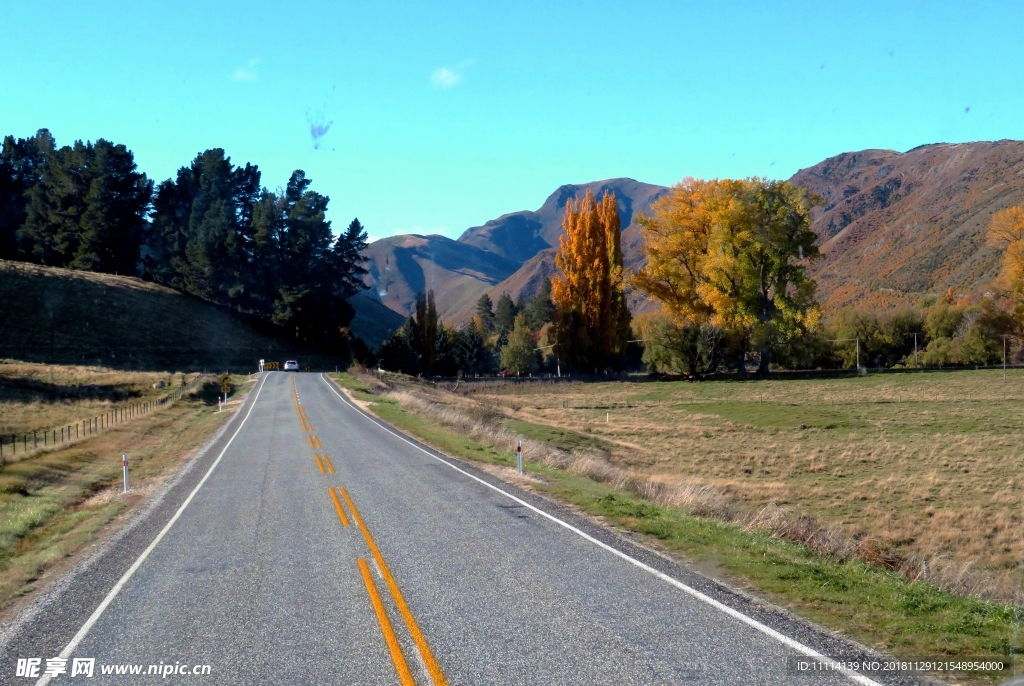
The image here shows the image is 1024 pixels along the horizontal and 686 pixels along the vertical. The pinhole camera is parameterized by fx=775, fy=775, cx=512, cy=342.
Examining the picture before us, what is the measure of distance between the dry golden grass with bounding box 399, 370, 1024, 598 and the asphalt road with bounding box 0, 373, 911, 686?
146 inches

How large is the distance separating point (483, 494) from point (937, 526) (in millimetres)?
8652

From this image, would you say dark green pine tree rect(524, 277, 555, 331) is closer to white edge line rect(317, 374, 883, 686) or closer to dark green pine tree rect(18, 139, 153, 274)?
dark green pine tree rect(18, 139, 153, 274)

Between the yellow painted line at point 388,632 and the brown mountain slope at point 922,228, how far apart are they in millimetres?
79909

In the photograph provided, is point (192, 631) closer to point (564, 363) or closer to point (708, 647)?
point (708, 647)

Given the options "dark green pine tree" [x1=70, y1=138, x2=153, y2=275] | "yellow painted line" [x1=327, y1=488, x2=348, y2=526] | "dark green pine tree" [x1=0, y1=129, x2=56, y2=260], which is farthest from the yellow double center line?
"dark green pine tree" [x1=0, y1=129, x2=56, y2=260]

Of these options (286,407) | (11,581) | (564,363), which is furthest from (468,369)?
(11,581)

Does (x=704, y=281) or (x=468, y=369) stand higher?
(x=704, y=281)

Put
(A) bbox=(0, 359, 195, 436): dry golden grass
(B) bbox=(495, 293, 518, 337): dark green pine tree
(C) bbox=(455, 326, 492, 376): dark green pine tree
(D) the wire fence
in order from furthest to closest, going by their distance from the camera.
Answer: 1. (B) bbox=(495, 293, 518, 337): dark green pine tree
2. (C) bbox=(455, 326, 492, 376): dark green pine tree
3. (A) bbox=(0, 359, 195, 436): dry golden grass
4. (D) the wire fence

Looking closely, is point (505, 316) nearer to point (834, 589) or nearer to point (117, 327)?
point (117, 327)

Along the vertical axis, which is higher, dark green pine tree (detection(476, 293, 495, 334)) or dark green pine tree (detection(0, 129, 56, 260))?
dark green pine tree (detection(0, 129, 56, 260))

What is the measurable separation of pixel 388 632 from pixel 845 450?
78.2 feet

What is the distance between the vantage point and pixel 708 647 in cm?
621

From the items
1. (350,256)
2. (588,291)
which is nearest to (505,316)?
(350,256)

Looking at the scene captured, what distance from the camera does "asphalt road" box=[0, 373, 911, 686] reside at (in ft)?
19.7
